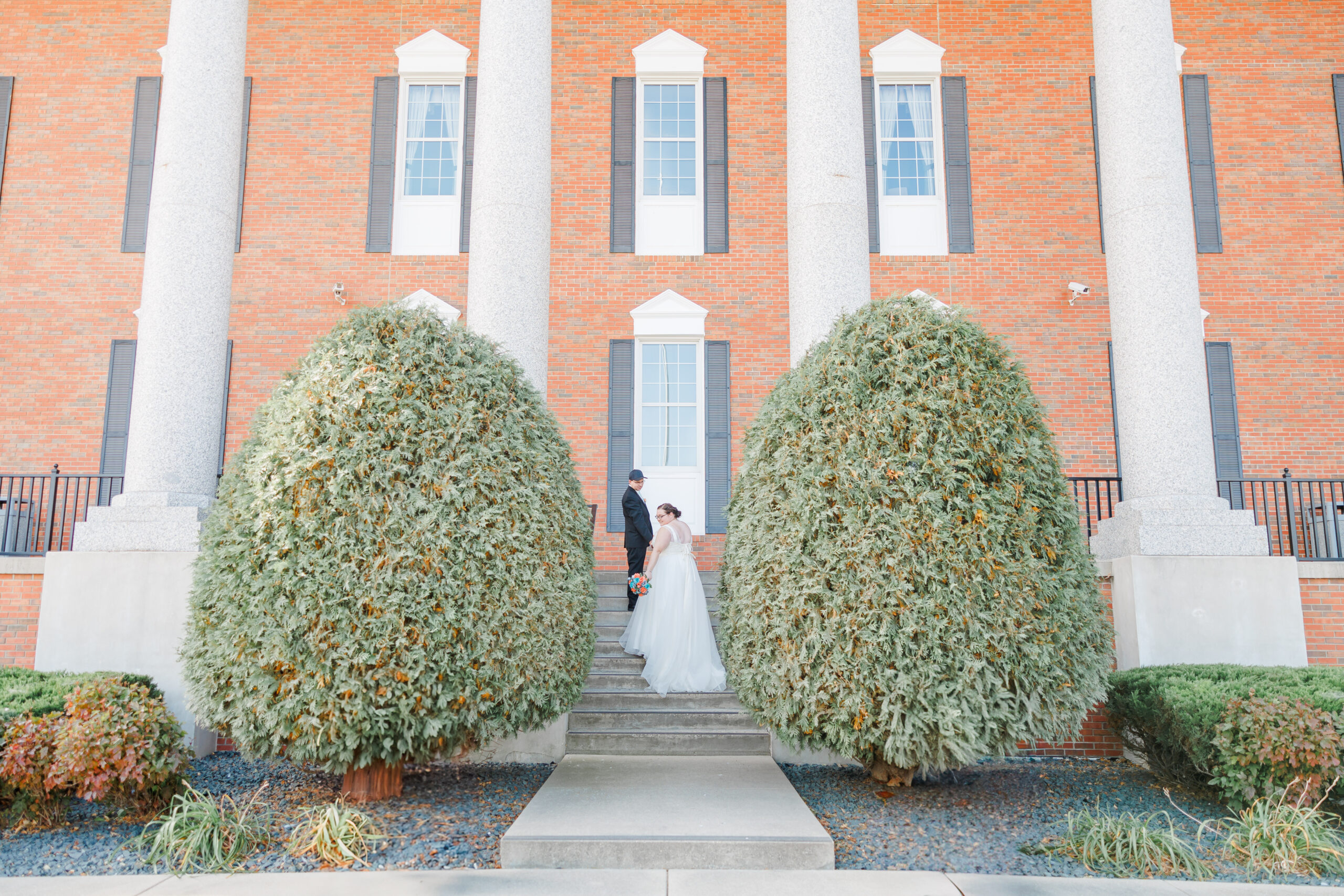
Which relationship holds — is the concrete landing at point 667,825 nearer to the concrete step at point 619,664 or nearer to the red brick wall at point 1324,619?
the concrete step at point 619,664

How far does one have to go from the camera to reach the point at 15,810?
5.52 m

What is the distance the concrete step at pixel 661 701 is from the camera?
7656 millimetres

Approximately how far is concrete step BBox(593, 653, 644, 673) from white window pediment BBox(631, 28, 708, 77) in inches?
357

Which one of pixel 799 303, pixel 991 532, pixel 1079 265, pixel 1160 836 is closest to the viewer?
pixel 1160 836

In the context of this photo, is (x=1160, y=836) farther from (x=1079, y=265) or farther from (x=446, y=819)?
(x=1079, y=265)

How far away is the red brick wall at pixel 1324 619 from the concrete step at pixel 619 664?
6.12 meters

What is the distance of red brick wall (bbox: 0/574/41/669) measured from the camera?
802cm

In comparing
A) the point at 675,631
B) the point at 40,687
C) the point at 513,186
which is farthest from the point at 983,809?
the point at 40,687

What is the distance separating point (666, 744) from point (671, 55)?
1034 centimetres

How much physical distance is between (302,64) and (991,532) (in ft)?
41.0

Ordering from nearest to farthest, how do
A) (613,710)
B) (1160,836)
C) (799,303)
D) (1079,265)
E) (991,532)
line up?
(1160,836)
(991,532)
(613,710)
(799,303)
(1079,265)

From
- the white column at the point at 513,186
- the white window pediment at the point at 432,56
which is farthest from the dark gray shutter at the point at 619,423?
the white window pediment at the point at 432,56

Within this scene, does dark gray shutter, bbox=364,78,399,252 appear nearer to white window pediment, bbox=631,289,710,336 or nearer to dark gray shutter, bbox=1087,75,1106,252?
white window pediment, bbox=631,289,710,336

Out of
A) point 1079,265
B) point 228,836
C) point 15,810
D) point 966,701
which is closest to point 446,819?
point 228,836
